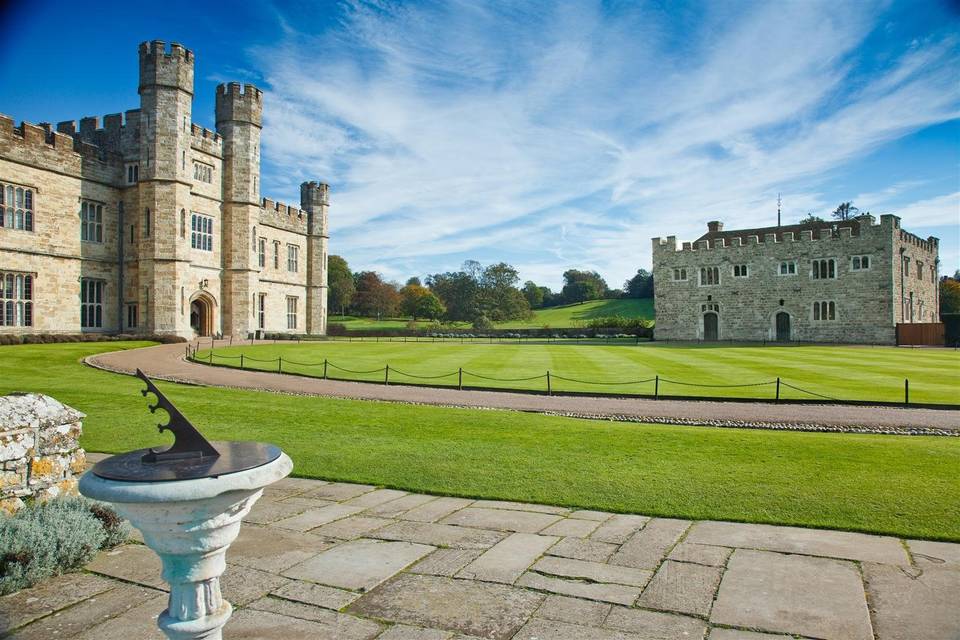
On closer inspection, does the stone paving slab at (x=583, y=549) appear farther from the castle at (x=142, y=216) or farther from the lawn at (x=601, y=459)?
the castle at (x=142, y=216)

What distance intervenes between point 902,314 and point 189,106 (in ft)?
170

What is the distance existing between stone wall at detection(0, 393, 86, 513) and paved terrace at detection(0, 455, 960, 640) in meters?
1.27

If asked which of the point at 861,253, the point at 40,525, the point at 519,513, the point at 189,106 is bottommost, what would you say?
the point at 519,513

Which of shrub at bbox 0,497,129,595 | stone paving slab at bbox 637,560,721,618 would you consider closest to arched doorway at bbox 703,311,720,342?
stone paving slab at bbox 637,560,721,618

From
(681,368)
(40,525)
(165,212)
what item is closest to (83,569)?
(40,525)

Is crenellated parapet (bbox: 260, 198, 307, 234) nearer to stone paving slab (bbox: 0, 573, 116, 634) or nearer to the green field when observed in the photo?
the green field

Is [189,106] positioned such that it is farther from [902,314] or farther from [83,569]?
[902,314]

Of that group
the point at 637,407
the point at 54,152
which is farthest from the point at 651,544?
the point at 54,152

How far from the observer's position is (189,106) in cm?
3550

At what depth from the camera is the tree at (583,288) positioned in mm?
110500

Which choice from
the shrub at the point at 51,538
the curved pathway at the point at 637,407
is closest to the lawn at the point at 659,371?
the curved pathway at the point at 637,407

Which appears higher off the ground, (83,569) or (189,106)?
(189,106)

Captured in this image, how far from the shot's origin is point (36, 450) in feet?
18.5

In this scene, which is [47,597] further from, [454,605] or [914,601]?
[914,601]
